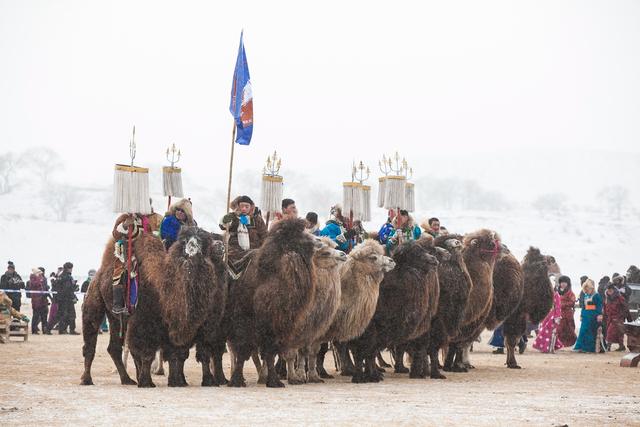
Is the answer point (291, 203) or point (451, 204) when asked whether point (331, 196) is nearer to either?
point (451, 204)

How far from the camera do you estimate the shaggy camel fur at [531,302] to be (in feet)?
62.2

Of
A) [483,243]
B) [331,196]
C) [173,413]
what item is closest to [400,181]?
[483,243]

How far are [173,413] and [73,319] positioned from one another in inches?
849

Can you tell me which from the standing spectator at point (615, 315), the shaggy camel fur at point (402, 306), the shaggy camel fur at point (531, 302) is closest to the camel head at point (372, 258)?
the shaggy camel fur at point (402, 306)

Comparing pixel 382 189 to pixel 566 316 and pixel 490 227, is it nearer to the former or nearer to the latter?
pixel 566 316

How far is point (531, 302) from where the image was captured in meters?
19.6

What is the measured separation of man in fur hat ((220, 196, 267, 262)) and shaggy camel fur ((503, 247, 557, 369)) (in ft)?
19.5

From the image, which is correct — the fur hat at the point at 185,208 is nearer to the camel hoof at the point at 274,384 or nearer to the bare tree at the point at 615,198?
the camel hoof at the point at 274,384

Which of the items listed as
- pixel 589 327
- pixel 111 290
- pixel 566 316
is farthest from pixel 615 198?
pixel 111 290

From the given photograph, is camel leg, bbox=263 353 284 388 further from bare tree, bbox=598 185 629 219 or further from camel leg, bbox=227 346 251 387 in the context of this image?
bare tree, bbox=598 185 629 219

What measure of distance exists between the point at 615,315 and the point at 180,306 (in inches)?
601

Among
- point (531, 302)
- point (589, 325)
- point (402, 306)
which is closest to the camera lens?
point (402, 306)

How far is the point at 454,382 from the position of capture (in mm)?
14961

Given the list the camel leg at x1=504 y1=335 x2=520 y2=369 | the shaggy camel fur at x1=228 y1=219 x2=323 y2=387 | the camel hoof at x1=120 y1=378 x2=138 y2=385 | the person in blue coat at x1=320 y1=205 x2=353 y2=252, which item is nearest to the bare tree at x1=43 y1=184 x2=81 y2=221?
the camel leg at x1=504 y1=335 x2=520 y2=369
